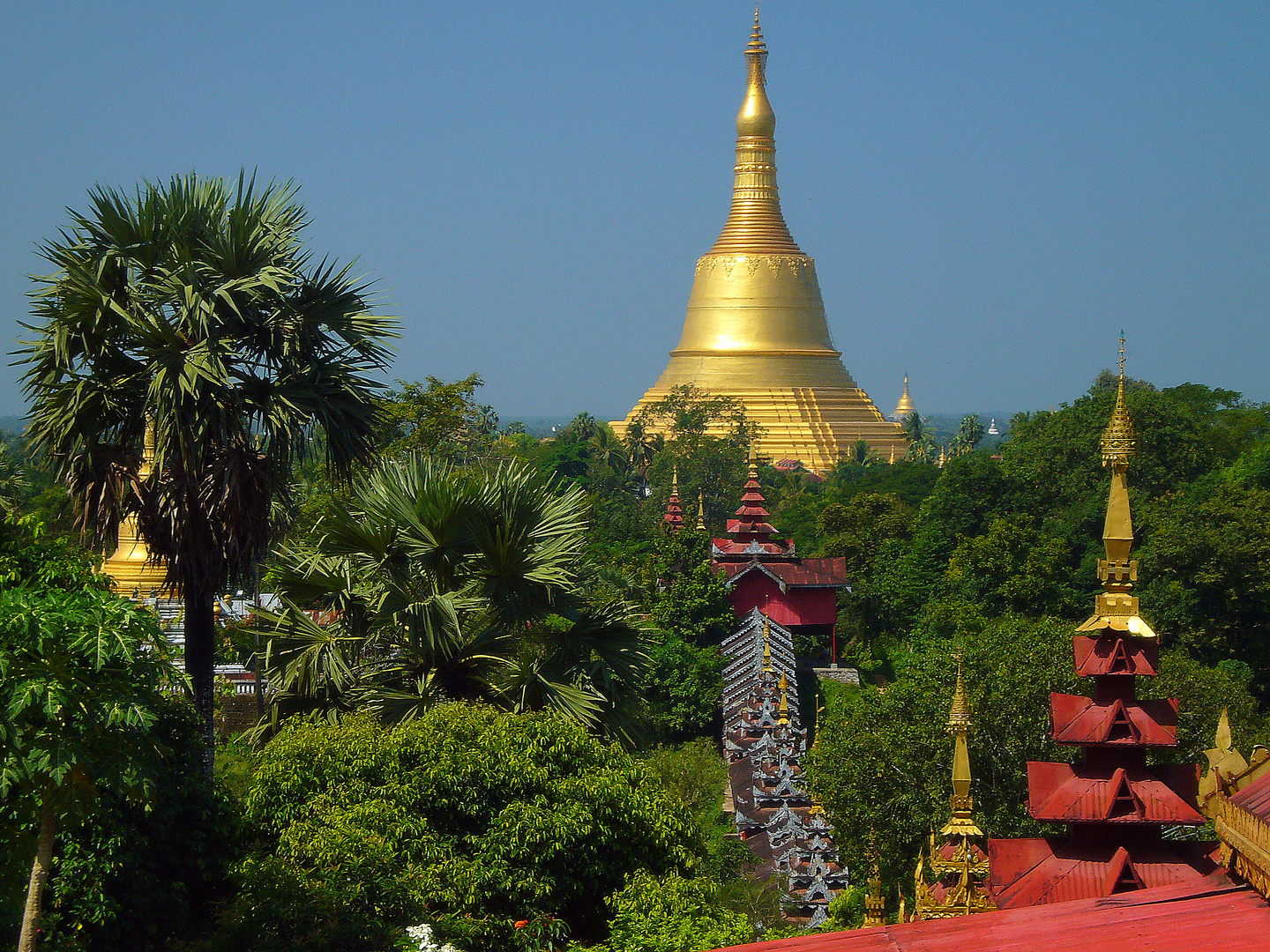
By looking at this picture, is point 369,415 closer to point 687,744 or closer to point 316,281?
point 316,281

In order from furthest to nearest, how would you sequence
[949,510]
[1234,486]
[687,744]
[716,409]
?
[716,409] → [949,510] → [1234,486] → [687,744]

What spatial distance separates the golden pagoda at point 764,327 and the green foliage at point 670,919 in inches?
2150

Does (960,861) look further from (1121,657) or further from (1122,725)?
(1121,657)

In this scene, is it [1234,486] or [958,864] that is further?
[1234,486]

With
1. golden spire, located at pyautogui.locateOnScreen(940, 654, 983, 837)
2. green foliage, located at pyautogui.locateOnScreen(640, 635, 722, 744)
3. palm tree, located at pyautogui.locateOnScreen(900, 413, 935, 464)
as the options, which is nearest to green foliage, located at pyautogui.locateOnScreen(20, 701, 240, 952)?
golden spire, located at pyautogui.locateOnScreen(940, 654, 983, 837)

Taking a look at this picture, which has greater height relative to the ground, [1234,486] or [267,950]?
[1234,486]

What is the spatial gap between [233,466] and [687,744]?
51.6 ft

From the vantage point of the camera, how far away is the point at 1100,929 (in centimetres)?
439

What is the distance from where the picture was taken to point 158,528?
37.1 feet

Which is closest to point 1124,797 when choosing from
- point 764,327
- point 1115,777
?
point 1115,777

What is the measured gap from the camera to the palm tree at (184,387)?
11141 mm

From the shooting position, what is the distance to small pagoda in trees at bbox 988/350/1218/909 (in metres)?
10.1

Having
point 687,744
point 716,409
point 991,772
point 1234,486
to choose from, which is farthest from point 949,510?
point 716,409

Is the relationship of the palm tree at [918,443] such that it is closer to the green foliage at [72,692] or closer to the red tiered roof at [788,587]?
the red tiered roof at [788,587]
